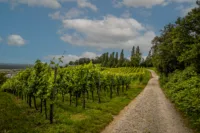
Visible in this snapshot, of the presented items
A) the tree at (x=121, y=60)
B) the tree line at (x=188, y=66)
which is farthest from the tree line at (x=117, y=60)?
the tree line at (x=188, y=66)

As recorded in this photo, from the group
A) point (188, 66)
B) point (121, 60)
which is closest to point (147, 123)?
point (188, 66)

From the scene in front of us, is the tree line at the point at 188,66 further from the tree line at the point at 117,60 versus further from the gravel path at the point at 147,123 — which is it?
the tree line at the point at 117,60

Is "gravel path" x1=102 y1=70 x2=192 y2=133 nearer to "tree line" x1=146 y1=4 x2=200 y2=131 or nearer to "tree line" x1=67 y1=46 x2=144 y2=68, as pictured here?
"tree line" x1=146 y1=4 x2=200 y2=131

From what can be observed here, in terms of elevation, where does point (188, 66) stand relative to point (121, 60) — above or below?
below

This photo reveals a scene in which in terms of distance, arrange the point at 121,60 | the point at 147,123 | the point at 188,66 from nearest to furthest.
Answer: the point at 147,123, the point at 188,66, the point at 121,60

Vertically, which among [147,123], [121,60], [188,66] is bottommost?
[147,123]

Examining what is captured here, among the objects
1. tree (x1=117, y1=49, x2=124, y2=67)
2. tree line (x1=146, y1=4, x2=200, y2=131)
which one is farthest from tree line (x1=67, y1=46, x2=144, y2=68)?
tree line (x1=146, y1=4, x2=200, y2=131)

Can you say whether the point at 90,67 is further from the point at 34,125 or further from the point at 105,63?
the point at 105,63

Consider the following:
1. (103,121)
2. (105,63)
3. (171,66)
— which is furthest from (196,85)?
(105,63)

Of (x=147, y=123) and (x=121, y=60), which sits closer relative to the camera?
(x=147, y=123)

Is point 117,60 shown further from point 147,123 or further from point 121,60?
point 147,123

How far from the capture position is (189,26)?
99.4 feet

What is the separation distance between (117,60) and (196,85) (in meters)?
130

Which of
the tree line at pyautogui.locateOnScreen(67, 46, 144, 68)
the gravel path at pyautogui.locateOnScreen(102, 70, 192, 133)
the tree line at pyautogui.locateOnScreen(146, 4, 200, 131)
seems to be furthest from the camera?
the tree line at pyautogui.locateOnScreen(67, 46, 144, 68)
